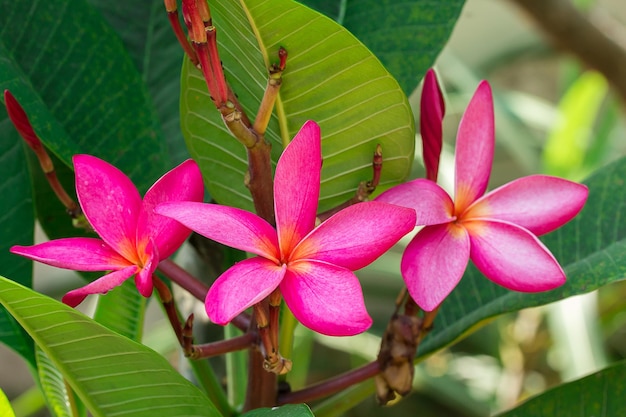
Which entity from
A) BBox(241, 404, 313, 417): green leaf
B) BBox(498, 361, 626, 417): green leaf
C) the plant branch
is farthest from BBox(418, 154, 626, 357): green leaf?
the plant branch

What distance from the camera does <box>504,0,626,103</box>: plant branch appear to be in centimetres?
98

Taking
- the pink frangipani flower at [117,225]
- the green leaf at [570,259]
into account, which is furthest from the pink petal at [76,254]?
the green leaf at [570,259]

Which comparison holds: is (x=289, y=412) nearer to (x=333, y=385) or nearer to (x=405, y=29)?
(x=333, y=385)

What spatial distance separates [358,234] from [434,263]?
0.06 metres

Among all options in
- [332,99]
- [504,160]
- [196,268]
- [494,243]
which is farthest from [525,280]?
[504,160]

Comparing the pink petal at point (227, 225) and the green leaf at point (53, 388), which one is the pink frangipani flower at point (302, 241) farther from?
the green leaf at point (53, 388)

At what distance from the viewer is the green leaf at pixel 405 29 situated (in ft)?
1.63

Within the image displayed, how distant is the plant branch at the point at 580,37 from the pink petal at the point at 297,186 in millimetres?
747

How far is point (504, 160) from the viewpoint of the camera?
2252mm

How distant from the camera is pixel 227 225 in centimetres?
30

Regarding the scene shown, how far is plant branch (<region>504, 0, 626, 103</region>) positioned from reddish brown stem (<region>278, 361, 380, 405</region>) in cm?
68

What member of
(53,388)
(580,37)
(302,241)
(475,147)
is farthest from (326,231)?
(580,37)

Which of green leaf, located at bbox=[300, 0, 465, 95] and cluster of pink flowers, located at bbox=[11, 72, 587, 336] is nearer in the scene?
cluster of pink flowers, located at bbox=[11, 72, 587, 336]

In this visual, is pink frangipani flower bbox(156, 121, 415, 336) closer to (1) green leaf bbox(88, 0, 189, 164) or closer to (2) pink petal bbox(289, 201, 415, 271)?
(2) pink petal bbox(289, 201, 415, 271)
